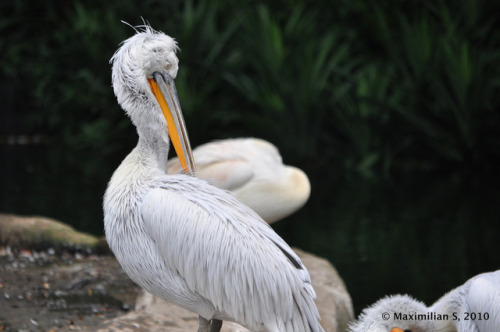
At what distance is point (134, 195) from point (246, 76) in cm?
656

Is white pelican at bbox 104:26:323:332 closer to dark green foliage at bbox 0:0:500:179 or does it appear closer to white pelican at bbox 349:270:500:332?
white pelican at bbox 349:270:500:332

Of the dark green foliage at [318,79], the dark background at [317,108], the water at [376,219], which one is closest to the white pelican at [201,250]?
the water at [376,219]

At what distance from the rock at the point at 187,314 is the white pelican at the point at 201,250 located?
462 millimetres

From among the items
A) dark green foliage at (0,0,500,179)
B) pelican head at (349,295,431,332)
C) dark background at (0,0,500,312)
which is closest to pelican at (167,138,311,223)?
pelican head at (349,295,431,332)

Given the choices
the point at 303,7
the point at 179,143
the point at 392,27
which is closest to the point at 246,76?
the point at 303,7

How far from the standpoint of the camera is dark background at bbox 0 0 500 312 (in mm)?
6863

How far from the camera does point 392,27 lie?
31.0 ft

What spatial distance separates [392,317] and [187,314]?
1.02m

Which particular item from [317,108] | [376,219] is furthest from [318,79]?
[376,219]

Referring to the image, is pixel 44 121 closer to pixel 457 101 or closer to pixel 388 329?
pixel 457 101

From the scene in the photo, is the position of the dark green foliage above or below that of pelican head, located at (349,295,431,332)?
above

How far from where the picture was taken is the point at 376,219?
21.5 ft

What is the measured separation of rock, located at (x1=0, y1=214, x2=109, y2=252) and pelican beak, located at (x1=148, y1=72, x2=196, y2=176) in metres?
1.83

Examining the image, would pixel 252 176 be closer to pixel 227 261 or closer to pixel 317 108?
pixel 227 261
